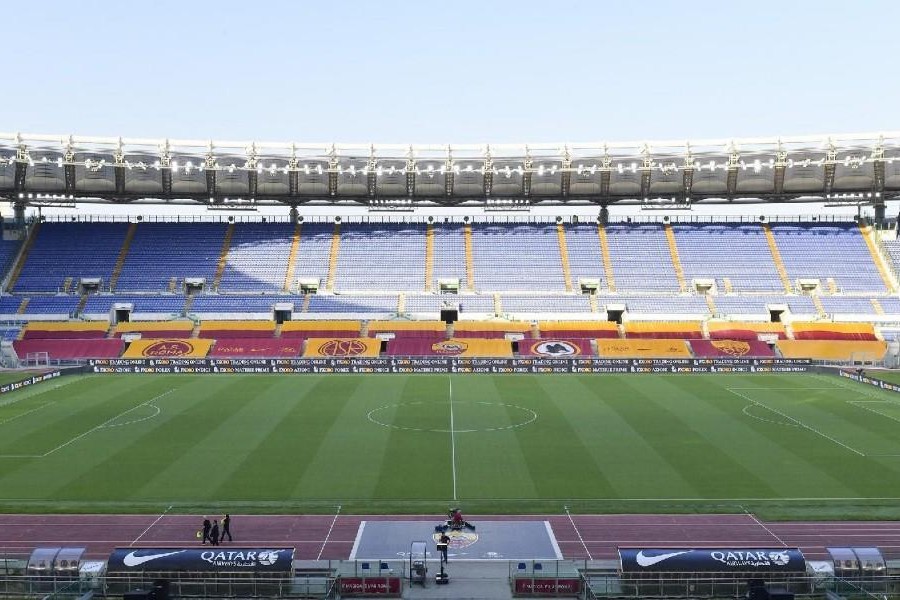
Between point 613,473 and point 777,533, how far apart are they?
23.8ft

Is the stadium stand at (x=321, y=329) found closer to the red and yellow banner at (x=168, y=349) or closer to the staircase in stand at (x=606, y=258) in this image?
the red and yellow banner at (x=168, y=349)

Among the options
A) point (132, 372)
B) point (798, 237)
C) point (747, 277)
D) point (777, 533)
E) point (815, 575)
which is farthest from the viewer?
point (798, 237)

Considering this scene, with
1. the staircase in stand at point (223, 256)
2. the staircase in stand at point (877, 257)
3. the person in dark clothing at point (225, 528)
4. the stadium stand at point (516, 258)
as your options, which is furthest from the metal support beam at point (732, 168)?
the person in dark clothing at point (225, 528)

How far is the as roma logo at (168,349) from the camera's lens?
6291cm

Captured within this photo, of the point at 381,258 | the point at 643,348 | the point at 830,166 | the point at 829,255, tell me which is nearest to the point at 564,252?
the point at 381,258

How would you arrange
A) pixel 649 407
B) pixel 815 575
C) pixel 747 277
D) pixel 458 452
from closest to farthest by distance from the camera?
pixel 815 575 < pixel 458 452 < pixel 649 407 < pixel 747 277

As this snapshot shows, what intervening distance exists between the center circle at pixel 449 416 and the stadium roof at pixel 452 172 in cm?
3935

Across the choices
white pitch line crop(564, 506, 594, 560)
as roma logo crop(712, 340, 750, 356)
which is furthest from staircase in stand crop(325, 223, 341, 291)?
white pitch line crop(564, 506, 594, 560)

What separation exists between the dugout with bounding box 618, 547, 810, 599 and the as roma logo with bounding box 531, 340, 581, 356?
44.3 meters

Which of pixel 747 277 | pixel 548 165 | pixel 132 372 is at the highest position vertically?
pixel 548 165

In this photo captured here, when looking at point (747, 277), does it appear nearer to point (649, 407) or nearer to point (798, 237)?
point (798, 237)

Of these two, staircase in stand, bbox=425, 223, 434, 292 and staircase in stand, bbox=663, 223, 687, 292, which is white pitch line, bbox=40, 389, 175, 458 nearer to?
staircase in stand, bbox=425, 223, 434, 292

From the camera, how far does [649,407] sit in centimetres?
4362

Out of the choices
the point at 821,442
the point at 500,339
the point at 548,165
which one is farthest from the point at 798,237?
the point at 821,442
